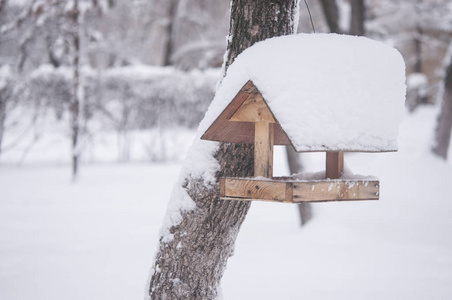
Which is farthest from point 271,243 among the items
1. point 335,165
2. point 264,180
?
point 264,180

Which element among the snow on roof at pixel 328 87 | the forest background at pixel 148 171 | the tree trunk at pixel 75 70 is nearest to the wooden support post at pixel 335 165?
the snow on roof at pixel 328 87

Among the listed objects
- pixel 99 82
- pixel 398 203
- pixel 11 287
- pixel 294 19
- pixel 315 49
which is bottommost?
pixel 11 287

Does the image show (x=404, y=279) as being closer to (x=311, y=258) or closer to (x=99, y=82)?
(x=311, y=258)

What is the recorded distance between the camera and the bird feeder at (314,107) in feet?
6.43

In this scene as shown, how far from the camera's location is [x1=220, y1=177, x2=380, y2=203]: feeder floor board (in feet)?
6.52

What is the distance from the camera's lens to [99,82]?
39.4 feet

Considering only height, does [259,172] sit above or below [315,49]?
below

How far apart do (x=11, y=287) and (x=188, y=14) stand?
14.1m

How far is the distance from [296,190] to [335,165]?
50 cm

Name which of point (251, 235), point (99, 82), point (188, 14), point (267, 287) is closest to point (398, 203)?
point (251, 235)

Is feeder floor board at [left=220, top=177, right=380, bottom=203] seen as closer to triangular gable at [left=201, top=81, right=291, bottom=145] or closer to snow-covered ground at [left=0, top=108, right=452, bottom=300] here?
triangular gable at [left=201, top=81, right=291, bottom=145]

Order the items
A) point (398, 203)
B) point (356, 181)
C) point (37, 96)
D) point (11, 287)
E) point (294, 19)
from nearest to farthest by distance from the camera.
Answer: point (356, 181) < point (294, 19) < point (11, 287) < point (398, 203) < point (37, 96)

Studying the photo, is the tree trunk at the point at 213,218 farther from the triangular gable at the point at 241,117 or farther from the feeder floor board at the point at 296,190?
the feeder floor board at the point at 296,190

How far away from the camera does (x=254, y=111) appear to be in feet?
7.16
